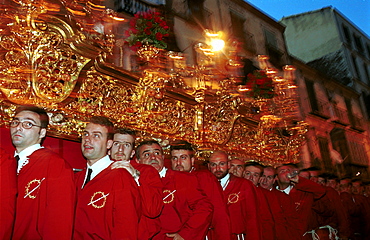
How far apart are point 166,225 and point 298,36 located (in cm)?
1979

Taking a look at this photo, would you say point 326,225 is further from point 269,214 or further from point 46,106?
point 46,106

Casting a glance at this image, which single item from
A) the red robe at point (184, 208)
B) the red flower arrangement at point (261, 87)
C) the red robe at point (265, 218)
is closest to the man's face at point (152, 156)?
the red robe at point (184, 208)

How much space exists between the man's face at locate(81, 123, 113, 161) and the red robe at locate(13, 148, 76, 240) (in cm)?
35

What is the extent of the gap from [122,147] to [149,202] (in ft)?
2.54

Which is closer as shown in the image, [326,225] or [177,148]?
[177,148]

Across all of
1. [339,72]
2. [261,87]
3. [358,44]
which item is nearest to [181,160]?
[261,87]

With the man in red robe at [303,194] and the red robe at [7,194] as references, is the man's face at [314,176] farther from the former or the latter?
the red robe at [7,194]

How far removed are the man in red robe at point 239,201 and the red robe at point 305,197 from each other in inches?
53.6

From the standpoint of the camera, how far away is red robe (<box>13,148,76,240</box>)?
76.8 inches

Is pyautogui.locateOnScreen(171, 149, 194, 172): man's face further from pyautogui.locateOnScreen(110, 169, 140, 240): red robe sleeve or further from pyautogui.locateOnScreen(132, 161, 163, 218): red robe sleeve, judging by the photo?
pyautogui.locateOnScreen(110, 169, 140, 240): red robe sleeve

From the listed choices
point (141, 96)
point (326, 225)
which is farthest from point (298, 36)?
point (141, 96)

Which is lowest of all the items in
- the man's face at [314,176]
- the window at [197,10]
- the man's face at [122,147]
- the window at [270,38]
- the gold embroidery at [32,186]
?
the gold embroidery at [32,186]

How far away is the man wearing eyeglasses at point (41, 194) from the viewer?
196 centimetres

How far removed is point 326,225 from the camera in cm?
554
